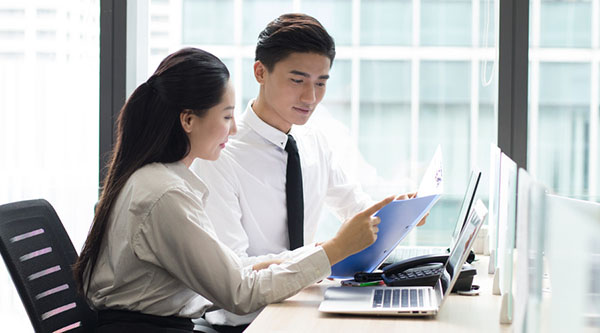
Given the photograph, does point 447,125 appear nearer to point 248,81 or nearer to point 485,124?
point 485,124

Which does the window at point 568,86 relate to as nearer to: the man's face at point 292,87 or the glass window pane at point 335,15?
the glass window pane at point 335,15

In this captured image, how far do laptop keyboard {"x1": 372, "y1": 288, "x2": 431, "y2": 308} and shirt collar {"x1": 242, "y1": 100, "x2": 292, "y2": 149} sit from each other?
0.63 m

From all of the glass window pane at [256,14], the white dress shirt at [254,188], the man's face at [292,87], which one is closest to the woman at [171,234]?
the white dress shirt at [254,188]

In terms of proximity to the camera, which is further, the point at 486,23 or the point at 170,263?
the point at 486,23

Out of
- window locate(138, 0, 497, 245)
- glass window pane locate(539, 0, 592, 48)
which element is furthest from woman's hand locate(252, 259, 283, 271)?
glass window pane locate(539, 0, 592, 48)

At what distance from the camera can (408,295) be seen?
146cm

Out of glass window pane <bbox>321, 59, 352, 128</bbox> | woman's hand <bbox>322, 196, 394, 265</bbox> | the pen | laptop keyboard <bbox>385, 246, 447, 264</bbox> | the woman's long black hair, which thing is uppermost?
glass window pane <bbox>321, 59, 352, 128</bbox>

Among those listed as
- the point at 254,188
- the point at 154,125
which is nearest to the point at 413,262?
the point at 254,188

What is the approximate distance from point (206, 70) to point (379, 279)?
0.68 m

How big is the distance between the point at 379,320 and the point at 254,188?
74 centimetres

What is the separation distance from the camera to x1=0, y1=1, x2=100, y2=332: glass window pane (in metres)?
2.54

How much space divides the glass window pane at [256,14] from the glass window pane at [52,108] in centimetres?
63

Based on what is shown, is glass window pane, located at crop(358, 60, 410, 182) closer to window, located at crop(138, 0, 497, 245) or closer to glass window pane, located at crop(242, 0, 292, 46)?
window, located at crop(138, 0, 497, 245)

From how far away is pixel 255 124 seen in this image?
6.57 feet
